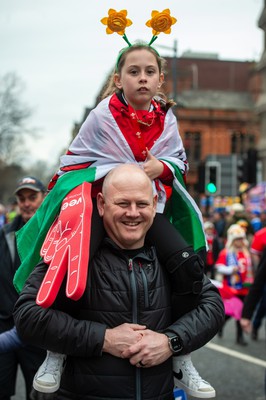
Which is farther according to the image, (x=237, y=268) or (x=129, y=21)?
(x=237, y=268)

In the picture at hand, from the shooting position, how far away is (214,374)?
24.7 ft

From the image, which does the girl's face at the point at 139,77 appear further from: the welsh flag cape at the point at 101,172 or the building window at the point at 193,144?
the building window at the point at 193,144

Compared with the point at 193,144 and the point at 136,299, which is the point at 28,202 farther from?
the point at 193,144

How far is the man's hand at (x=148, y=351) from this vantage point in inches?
106

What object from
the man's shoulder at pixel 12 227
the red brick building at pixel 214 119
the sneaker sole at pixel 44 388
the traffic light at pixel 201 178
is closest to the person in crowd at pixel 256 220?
the traffic light at pixel 201 178

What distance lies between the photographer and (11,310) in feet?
15.5

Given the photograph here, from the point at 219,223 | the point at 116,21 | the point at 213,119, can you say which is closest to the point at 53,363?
the point at 116,21

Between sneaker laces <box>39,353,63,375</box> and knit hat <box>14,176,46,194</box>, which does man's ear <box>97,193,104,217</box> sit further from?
knit hat <box>14,176,46,194</box>

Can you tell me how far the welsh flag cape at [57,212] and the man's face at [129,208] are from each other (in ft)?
0.82

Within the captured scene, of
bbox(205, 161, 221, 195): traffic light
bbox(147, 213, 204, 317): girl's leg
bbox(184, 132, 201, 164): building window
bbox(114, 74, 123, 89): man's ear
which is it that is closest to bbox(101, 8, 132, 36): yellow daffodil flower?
bbox(114, 74, 123, 89): man's ear

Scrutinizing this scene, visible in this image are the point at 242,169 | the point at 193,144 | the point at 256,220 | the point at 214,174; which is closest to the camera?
the point at 256,220

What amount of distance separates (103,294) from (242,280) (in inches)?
277

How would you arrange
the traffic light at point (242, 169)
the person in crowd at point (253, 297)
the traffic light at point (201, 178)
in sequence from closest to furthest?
the person in crowd at point (253, 297) → the traffic light at point (201, 178) → the traffic light at point (242, 169)

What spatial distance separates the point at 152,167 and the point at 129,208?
38 cm
